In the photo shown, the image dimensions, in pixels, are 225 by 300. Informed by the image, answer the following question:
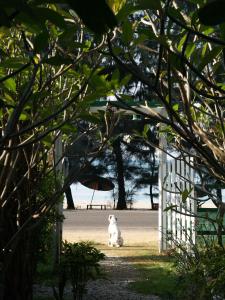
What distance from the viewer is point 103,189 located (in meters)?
36.0

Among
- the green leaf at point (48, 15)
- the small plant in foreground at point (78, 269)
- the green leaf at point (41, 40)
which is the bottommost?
the small plant in foreground at point (78, 269)

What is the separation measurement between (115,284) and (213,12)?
678 centimetres

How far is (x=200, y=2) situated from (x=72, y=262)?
15.5 feet

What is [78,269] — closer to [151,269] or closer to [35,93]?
[151,269]

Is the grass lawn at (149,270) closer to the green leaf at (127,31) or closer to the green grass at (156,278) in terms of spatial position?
the green grass at (156,278)

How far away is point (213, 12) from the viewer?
0.59 metres

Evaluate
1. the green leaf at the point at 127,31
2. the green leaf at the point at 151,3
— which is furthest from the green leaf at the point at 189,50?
the green leaf at the point at 151,3

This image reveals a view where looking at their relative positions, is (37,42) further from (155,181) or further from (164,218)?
(155,181)

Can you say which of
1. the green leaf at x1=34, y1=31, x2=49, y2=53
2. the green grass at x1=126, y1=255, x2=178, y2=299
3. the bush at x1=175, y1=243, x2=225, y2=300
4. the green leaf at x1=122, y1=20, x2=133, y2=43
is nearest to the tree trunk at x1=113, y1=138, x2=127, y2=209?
the green grass at x1=126, y1=255, x2=178, y2=299

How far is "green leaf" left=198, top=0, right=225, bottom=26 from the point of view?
23.2 inches

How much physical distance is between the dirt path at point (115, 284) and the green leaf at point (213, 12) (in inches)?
226

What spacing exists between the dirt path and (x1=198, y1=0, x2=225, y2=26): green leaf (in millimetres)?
5738

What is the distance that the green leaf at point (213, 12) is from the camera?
0.59m

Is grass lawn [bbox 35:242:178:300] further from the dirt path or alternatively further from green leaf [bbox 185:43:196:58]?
green leaf [bbox 185:43:196:58]
